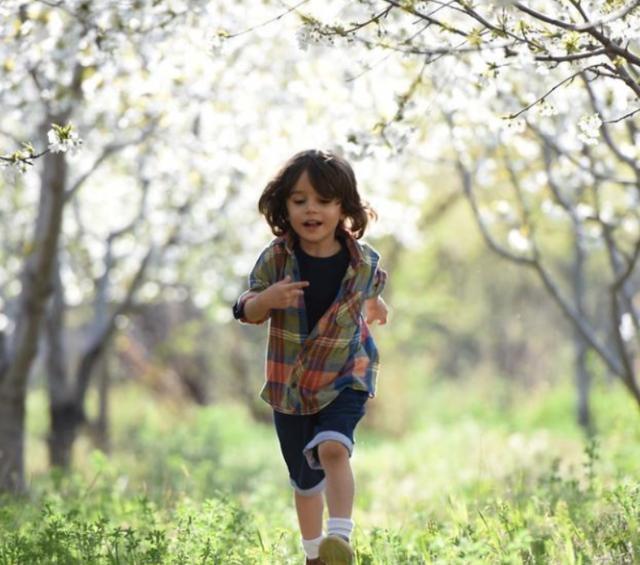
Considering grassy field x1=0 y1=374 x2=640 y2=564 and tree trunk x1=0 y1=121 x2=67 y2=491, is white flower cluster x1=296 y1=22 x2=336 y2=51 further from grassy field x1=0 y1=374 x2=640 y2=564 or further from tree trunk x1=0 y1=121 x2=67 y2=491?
tree trunk x1=0 y1=121 x2=67 y2=491

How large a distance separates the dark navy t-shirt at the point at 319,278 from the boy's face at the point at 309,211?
9 cm

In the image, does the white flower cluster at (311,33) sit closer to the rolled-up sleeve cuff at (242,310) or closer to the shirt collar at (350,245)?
the shirt collar at (350,245)

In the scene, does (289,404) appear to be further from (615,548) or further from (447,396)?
(447,396)

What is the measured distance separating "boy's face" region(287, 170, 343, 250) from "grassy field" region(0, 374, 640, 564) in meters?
0.97

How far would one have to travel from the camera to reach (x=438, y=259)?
2641 cm

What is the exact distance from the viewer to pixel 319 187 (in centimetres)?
380

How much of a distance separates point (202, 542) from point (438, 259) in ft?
75.3

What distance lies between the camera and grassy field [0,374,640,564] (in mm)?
3631

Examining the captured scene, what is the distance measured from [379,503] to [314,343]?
4109mm

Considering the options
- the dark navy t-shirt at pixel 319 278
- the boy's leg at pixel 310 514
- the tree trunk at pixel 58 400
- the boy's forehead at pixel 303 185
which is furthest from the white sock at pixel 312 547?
the tree trunk at pixel 58 400

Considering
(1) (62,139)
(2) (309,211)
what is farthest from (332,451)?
(1) (62,139)

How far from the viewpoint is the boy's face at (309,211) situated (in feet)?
12.5

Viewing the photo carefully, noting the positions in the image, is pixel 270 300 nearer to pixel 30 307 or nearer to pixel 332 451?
pixel 332 451

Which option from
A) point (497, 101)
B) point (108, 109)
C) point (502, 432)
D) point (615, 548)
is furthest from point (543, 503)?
point (502, 432)
